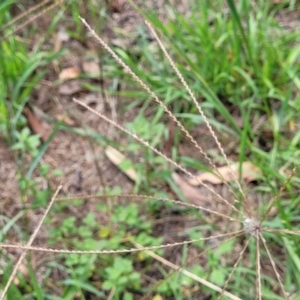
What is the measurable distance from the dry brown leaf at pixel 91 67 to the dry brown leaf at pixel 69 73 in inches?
1.4

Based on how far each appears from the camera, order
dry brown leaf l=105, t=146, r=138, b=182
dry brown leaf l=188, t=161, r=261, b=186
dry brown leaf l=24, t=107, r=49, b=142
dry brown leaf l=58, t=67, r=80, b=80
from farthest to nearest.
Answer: dry brown leaf l=58, t=67, r=80, b=80, dry brown leaf l=24, t=107, r=49, b=142, dry brown leaf l=105, t=146, r=138, b=182, dry brown leaf l=188, t=161, r=261, b=186

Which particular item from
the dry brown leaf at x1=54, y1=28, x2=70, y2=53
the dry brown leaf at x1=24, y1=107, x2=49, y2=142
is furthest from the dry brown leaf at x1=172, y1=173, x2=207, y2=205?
the dry brown leaf at x1=54, y1=28, x2=70, y2=53

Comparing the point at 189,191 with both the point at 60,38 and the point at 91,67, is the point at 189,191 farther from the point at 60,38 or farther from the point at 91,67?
the point at 60,38

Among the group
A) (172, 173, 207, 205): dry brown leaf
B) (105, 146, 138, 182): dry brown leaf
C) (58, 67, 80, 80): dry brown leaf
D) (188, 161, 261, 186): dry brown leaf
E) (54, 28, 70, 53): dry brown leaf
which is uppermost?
(54, 28, 70, 53): dry brown leaf

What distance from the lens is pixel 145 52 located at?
1858mm

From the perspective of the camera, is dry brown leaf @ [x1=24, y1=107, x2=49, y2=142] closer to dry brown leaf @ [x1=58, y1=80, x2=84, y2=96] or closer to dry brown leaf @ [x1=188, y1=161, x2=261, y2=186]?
dry brown leaf @ [x1=58, y1=80, x2=84, y2=96]

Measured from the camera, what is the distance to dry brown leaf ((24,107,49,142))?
6.07ft

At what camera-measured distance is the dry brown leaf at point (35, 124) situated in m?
1.85

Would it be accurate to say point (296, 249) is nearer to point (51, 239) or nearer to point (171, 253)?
point (171, 253)

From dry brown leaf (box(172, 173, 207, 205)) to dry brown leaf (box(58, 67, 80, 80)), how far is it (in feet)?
2.07

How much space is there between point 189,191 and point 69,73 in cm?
73

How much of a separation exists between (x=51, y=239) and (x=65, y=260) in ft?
0.28

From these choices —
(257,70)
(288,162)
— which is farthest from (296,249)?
(257,70)

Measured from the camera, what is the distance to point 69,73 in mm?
1982
